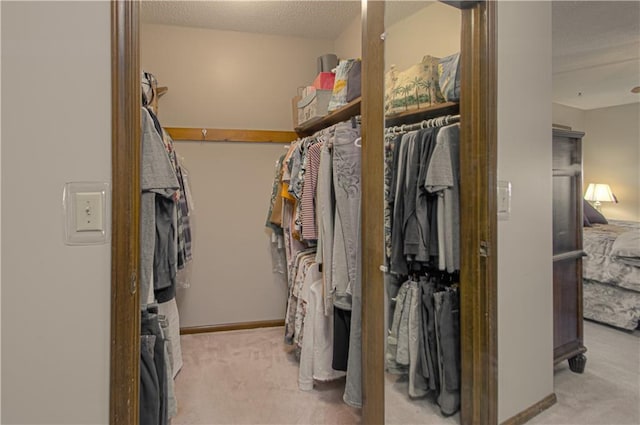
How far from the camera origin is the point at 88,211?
2.84 feet

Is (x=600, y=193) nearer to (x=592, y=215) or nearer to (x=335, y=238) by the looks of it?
(x=592, y=215)

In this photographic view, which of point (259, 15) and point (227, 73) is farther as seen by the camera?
point (227, 73)

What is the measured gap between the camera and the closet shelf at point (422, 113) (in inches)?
54.1

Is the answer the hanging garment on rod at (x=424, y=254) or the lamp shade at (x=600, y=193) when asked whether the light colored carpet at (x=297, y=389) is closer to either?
the hanging garment on rod at (x=424, y=254)

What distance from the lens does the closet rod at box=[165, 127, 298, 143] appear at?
9.46ft

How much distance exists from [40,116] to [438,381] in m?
1.54

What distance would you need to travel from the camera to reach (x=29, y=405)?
2.77 ft

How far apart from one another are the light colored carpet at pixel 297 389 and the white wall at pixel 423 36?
1102 millimetres

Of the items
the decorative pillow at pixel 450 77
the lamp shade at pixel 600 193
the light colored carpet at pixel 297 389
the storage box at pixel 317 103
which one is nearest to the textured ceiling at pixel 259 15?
the storage box at pixel 317 103

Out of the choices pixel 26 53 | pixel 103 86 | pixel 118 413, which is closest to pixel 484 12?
pixel 103 86

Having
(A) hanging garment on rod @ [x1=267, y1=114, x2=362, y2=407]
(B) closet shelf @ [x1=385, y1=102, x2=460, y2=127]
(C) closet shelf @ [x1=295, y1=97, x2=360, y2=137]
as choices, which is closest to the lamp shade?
(B) closet shelf @ [x1=385, y1=102, x2=460, y2=127]

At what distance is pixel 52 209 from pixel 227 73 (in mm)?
2454

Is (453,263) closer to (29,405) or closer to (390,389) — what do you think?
(390,389)

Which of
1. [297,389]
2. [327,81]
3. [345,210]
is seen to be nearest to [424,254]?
[345,210]
